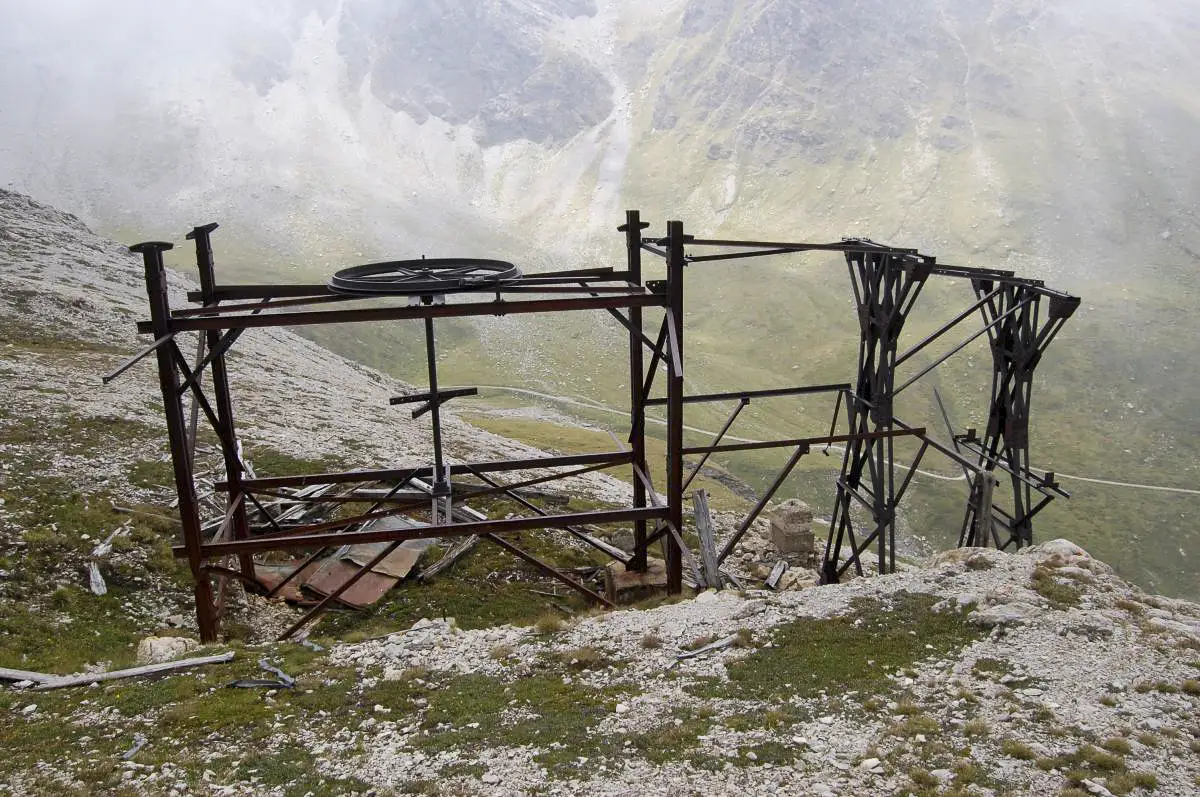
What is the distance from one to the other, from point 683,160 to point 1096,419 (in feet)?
271

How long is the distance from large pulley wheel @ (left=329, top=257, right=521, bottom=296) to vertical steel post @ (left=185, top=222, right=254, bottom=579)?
2.36 meters

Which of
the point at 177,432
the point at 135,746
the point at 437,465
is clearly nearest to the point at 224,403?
the point at 177,432

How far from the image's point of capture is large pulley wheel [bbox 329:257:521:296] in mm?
14039

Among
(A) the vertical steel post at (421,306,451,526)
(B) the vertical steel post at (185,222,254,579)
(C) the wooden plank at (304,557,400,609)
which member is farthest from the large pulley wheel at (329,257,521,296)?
(C) the wooden plank at (304,557,400,609)

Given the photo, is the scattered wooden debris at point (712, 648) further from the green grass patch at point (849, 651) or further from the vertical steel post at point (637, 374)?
the vertical steel post at point (637, 374)

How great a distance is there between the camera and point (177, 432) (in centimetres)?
1343

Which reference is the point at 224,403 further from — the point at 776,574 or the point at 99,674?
the point at 776,574

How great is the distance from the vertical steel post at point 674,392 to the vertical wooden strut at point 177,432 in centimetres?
790

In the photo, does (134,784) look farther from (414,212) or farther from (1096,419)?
(414,212)

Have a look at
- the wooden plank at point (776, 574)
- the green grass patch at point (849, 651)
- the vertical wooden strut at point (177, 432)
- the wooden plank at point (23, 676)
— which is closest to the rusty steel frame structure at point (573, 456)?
the vertical wooden strut at point (177, 432)

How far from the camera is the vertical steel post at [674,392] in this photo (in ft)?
45.6

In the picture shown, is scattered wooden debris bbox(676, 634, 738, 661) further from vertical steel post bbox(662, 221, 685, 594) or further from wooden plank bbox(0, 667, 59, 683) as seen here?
wooden plank bbox(0, 667, 59, 683)

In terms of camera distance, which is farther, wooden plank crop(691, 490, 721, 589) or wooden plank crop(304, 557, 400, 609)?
wooden plank crop(304, 557, 400, 609)

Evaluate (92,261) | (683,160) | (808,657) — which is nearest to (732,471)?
(92,261)
